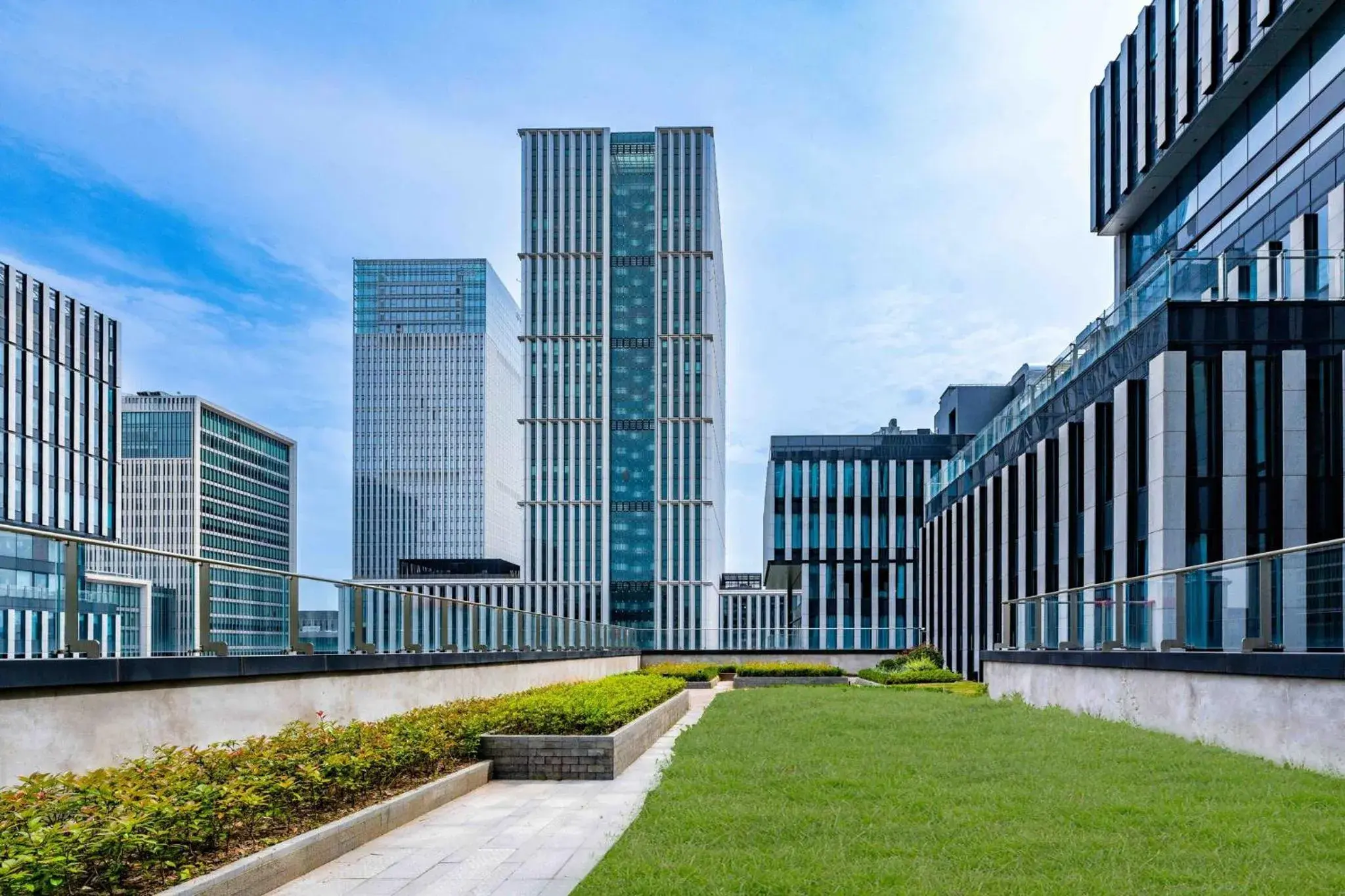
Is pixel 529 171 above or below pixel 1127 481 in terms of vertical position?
above

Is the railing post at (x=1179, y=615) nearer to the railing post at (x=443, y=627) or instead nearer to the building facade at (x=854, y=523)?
the railing post at (x=443, y=627)

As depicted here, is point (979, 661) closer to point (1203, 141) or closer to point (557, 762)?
point (1203, 141)

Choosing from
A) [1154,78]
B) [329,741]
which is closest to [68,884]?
[329,741]

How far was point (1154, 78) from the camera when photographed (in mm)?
38531

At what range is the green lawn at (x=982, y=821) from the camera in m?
6.98

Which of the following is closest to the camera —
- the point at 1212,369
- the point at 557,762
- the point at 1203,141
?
the point at 557,762

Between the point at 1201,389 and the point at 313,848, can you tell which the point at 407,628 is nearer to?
the point at 313,848

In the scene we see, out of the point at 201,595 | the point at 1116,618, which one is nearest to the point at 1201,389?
the point at 1116,618

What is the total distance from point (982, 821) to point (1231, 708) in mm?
6143

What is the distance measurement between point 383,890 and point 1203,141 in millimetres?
37287

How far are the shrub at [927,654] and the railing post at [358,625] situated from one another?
30.0m

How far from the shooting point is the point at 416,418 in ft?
643

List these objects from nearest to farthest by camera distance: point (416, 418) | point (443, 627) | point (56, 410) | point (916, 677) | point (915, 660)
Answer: point (443, 627)
point (916, 677)
point (915, 660)
point (56, 410)
point (416, 418)

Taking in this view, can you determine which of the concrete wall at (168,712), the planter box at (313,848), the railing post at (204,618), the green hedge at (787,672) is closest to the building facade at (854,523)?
the green hedge at (787,672)
